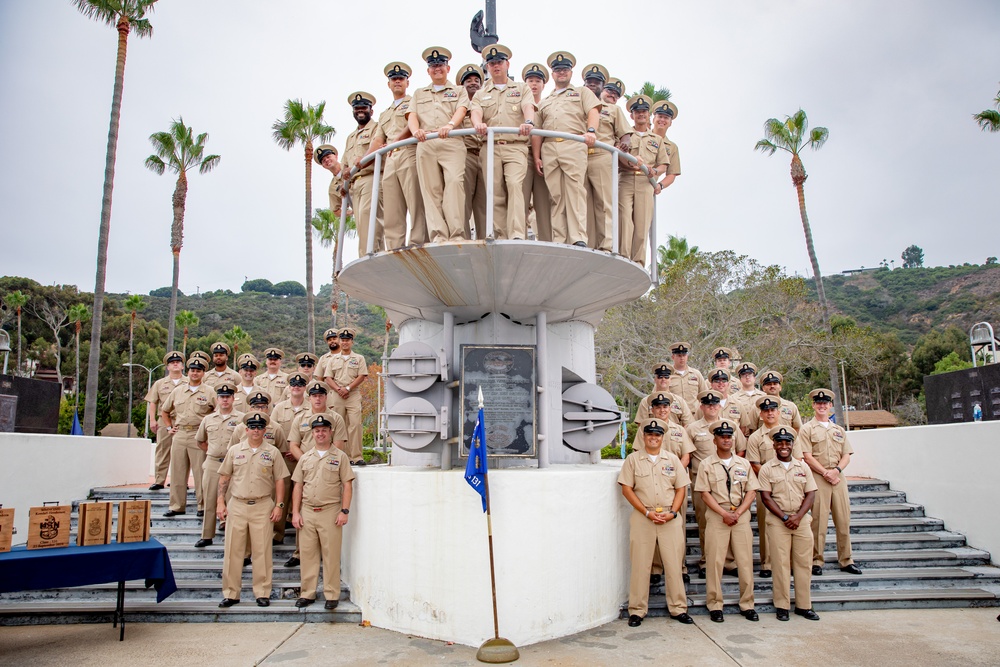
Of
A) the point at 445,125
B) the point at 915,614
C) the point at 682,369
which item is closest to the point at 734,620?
the point at 915,614

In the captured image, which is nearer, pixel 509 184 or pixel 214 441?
pixel 509 184

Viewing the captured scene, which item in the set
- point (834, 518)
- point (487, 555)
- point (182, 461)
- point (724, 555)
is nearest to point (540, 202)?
point (487, 555)

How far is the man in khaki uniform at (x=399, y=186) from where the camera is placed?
6.65 meters

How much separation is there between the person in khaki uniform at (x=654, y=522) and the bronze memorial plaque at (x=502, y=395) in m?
1.06

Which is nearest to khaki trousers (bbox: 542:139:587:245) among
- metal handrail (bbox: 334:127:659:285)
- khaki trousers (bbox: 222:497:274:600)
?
metal handrail (bbox: 334:127:659:285)

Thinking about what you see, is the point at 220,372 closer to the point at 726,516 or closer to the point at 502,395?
the point at 502,395

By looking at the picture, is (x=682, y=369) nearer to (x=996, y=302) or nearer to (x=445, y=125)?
(x=445, y=125)

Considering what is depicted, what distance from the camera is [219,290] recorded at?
93000 millimetres

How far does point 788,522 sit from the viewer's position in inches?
257

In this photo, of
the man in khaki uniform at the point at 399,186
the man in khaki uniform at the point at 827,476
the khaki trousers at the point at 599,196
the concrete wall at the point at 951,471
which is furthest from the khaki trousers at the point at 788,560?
the man in khaki uniform at the point at 399,186

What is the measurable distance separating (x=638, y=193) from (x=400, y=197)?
104 inches

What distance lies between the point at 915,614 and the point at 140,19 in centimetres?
2336

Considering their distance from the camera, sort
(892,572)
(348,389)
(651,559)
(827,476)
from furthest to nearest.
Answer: (348,389) → (827,476) → (892,572) → (651,559)

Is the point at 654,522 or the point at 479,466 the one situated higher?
the point at 479,466
